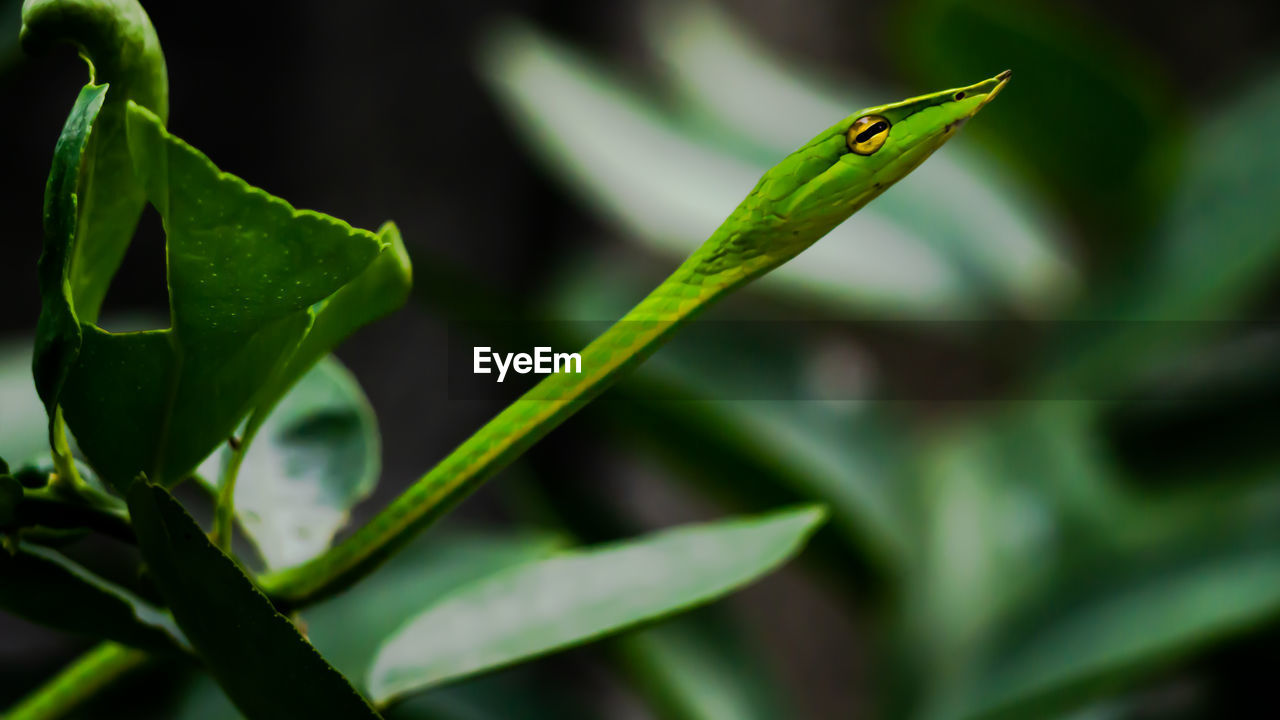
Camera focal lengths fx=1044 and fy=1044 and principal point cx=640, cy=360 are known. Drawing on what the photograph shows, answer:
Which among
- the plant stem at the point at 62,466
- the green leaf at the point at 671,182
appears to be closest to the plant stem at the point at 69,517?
the plant stem at the point at 62,466

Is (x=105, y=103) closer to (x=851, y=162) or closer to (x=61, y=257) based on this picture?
(x=61, y=257)

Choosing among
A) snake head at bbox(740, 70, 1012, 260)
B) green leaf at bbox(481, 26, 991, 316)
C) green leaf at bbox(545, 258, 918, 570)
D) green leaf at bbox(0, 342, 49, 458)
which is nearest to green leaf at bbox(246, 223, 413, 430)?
snake head at bbox(740, 70, 1012, 260)

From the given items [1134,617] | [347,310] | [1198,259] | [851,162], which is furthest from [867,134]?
[1198,259]

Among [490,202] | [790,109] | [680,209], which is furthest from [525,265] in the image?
[680,209]

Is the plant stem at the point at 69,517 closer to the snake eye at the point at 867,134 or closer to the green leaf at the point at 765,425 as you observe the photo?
the snake eye at the point at 867,134

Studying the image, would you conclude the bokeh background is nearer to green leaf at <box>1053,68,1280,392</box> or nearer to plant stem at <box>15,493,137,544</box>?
green leaf at <box>1053,68,1280,392</box>

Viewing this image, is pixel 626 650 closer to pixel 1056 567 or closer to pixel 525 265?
pixel 1056 567

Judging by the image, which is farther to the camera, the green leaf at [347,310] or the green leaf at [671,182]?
the green leaf at [671,182]
